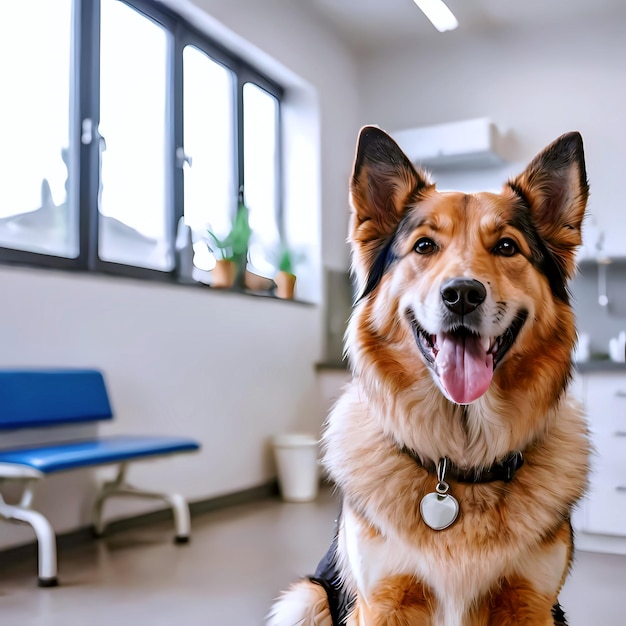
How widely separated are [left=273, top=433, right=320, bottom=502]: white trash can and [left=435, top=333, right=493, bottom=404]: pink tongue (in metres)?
3.09

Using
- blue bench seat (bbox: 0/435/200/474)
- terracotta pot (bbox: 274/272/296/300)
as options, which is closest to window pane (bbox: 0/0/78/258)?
blue bench seat (bbox: 0/435/200/474)

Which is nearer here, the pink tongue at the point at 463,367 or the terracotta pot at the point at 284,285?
the pink tongue at the point at 463,367

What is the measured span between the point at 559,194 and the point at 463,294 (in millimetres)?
349

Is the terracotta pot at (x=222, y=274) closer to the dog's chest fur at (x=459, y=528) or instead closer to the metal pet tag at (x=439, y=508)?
the dog's chest fur at (x=459, y=528)

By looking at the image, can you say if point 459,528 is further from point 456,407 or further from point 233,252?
point 233,252

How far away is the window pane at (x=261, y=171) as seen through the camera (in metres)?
4.96

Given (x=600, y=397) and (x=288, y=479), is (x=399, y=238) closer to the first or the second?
(x=600, y=397)

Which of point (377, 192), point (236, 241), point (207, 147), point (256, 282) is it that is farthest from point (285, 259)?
point (377, 192)

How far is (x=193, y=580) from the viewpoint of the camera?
260 cm

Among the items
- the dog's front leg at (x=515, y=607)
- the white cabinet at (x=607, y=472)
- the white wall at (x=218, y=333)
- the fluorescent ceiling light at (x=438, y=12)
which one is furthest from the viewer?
the fluorescent ceiling light at (x=438, y=12)

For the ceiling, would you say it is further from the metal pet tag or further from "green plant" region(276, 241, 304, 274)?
the metal pet tag

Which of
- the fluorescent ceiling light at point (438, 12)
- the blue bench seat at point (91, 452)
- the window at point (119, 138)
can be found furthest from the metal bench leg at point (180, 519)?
the fluorescent ceiling light at point (438, 12)

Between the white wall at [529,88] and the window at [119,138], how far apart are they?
3.94 feet

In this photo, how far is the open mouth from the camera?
4.22 ft
